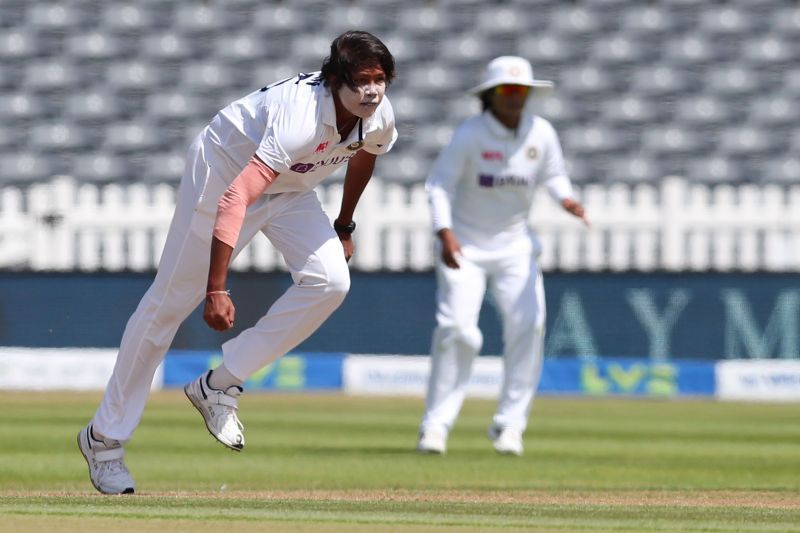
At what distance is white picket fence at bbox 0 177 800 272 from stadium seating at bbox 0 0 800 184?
1397 mm

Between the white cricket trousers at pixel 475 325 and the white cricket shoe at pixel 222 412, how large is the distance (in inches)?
100

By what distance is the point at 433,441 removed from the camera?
7.69 metres

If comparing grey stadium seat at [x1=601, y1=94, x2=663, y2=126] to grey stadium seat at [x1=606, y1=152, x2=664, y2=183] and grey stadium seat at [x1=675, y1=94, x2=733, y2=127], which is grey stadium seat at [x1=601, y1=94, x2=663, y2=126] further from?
grey stadium seat at [x1=606, y1=152, x2=664, y2=183]

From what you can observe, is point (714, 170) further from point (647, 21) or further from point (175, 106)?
point (175, 106)

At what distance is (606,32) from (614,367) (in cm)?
470

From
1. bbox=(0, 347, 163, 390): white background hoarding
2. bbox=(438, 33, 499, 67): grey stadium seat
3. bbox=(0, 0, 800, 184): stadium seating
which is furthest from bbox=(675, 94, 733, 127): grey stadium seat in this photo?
bbox=(0, 347, 163, 390): white background hoarding

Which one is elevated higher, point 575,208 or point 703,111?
point 575,208

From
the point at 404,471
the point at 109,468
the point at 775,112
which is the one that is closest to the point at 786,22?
the point at 775,112

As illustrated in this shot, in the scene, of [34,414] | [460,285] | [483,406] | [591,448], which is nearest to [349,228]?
[460,285]

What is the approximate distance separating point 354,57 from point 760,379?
850cm

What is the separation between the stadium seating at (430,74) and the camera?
15203 millimetres

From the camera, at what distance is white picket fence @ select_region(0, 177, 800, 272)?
523 inches

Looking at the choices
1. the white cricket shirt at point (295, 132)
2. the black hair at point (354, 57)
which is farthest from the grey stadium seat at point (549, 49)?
the black hair at point (354, 57)

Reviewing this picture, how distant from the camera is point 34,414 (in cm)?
1020
